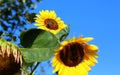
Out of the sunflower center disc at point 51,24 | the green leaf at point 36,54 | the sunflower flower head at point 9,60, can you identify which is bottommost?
the sunflower flower head at point 9,60

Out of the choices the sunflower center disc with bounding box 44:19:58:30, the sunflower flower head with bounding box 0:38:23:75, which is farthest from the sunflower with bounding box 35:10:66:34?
the sunflower flower head with bounding box 0:38:23:75

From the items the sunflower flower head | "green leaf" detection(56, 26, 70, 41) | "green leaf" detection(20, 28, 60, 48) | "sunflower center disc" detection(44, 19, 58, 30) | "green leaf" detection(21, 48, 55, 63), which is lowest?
the sunflower flower head

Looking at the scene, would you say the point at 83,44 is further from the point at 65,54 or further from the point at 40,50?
the point at 40,50

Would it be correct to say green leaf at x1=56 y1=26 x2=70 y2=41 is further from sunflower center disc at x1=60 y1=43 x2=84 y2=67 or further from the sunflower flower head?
the sunflower flower head

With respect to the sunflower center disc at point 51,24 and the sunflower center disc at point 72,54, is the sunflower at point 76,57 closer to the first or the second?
the sunflower center disc at point 72,54

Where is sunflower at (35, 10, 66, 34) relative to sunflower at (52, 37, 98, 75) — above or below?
above

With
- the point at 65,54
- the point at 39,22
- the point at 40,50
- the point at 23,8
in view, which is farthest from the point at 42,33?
the point at 23,8

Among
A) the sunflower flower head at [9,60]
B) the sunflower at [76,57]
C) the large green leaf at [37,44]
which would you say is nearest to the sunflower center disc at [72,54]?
the sunflower at [76,57]
